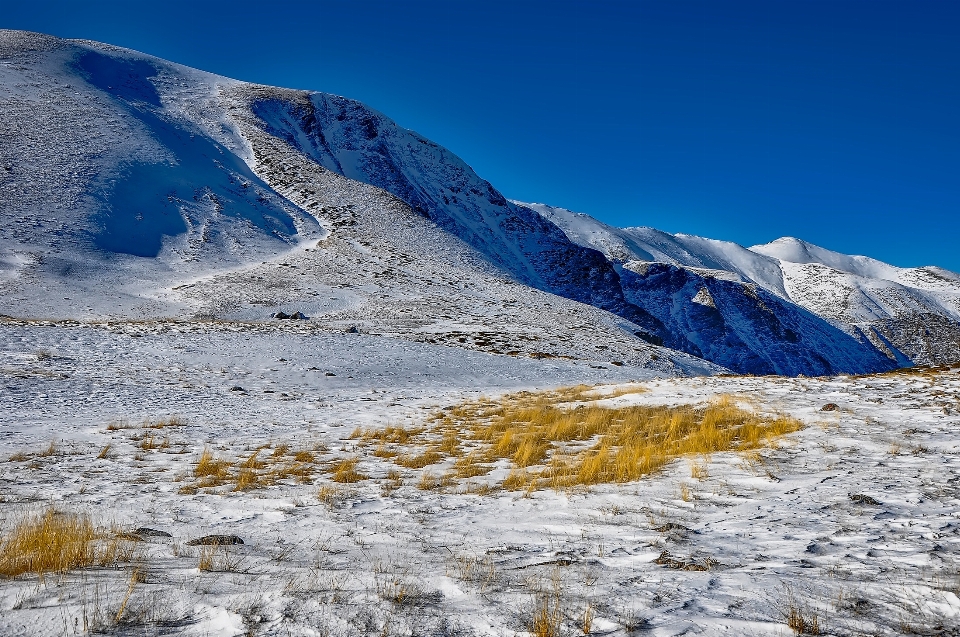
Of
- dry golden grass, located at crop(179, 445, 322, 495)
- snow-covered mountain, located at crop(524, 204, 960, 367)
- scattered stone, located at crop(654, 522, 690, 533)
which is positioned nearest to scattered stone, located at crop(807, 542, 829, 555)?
scattered stone, located at crop(654, 522, 690, 533)

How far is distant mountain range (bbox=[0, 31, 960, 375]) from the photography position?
38.8 metres

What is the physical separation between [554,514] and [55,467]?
24.2 ft

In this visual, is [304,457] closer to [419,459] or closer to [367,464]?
[367,464]

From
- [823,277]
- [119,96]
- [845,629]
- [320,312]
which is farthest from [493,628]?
[823,277]

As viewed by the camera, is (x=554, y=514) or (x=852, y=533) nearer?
(x=852, y=533)

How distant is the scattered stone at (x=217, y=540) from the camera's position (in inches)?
169

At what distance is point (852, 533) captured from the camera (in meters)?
4.22

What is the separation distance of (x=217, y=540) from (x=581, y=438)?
7.36 m

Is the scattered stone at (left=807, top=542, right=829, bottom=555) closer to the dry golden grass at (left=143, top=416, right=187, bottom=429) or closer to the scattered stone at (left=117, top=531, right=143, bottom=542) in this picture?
the scattered stone at (left=117, top=531, right=143, bottom=542)

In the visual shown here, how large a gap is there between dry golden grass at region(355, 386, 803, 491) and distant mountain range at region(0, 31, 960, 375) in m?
19.0

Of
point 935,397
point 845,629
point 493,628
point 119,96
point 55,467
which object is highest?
point 119,96

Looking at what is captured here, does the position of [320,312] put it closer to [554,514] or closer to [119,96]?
[554,514]

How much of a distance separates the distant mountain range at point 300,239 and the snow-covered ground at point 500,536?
23.4 m

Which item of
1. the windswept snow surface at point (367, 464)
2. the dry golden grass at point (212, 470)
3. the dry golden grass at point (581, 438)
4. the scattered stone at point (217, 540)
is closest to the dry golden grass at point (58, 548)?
the windswept snow surface at point (367, 464)
